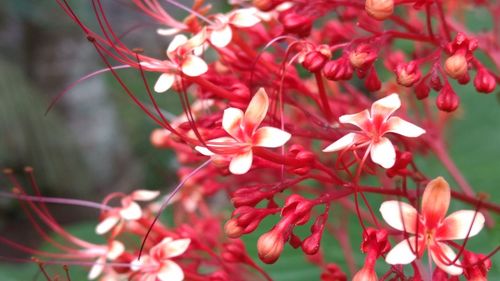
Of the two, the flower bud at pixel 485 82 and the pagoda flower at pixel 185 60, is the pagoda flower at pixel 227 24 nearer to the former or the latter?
the pagoda flower at pixel 185 60

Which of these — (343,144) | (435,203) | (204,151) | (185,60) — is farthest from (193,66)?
(435,203)

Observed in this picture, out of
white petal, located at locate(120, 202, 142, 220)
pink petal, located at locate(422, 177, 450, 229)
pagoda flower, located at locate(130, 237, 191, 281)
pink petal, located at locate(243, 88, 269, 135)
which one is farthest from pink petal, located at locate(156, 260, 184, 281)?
pink petal, located at locate(422, 177, 450, 229)

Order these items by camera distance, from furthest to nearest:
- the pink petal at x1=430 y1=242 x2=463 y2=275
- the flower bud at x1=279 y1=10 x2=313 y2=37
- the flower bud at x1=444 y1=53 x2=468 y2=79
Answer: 1. the flower bud at x1=279 y1=10 x2=313 y2=37
2. the flower bud at x1=444 y1=53 x2=468 y2=79
3. the pink petal at x1=430 y1=242 x2=463 y2=275

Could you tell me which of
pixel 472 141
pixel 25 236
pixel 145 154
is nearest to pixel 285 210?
pixel 472 141

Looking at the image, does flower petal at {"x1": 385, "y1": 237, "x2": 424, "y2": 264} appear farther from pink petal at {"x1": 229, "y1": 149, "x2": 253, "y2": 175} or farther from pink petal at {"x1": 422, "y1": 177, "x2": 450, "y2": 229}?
pink petal at {"x1": 229, "y1": 149, "x2": 253, "y2": 175}

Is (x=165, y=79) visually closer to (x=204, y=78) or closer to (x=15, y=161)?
(x=204, y=78)

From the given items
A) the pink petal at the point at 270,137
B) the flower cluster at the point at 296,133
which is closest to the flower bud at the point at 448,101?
the flower cluster at the point at 296,133
